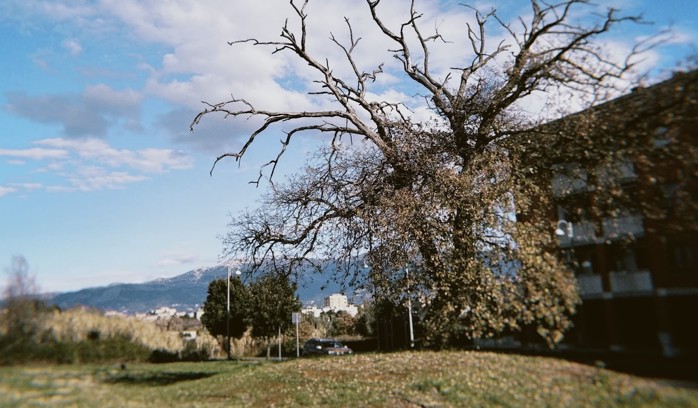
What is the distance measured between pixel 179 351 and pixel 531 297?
1548 cm

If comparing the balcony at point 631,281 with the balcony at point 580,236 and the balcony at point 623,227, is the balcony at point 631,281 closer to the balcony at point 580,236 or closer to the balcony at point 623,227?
the balcony at point 623,227

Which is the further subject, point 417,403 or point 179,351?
point 179,351

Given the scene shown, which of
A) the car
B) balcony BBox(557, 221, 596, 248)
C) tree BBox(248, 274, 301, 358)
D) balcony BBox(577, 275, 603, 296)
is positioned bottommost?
the car

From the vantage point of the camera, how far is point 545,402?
356 inches

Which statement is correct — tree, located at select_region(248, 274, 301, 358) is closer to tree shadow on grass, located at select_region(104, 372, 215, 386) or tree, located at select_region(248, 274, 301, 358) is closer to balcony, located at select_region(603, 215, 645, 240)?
tree shadow on grass, located at select_region(104, 372, 215, 386)

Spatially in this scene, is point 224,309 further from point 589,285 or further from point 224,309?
point 589,285

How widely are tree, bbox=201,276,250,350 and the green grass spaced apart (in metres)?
26.8

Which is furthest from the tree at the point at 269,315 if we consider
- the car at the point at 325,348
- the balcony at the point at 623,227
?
the balcony at the point at 623,227

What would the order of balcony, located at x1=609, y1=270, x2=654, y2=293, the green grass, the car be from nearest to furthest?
the green grass → balcony, located at x1=609, y1=270, x2=654, y2=293 → the car

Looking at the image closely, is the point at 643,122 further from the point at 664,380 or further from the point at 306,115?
the point at 306,115

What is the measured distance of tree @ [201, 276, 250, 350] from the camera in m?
40.8

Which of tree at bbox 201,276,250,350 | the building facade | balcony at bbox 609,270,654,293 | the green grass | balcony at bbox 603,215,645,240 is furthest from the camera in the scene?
tree at bbox 201,276,250,350

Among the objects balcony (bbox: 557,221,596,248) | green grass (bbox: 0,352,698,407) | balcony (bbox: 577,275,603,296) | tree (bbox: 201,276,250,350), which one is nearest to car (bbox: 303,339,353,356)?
tree (bbox: 201,276,250,350)

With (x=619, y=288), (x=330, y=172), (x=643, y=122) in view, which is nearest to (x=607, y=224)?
(x=619, y=288)
